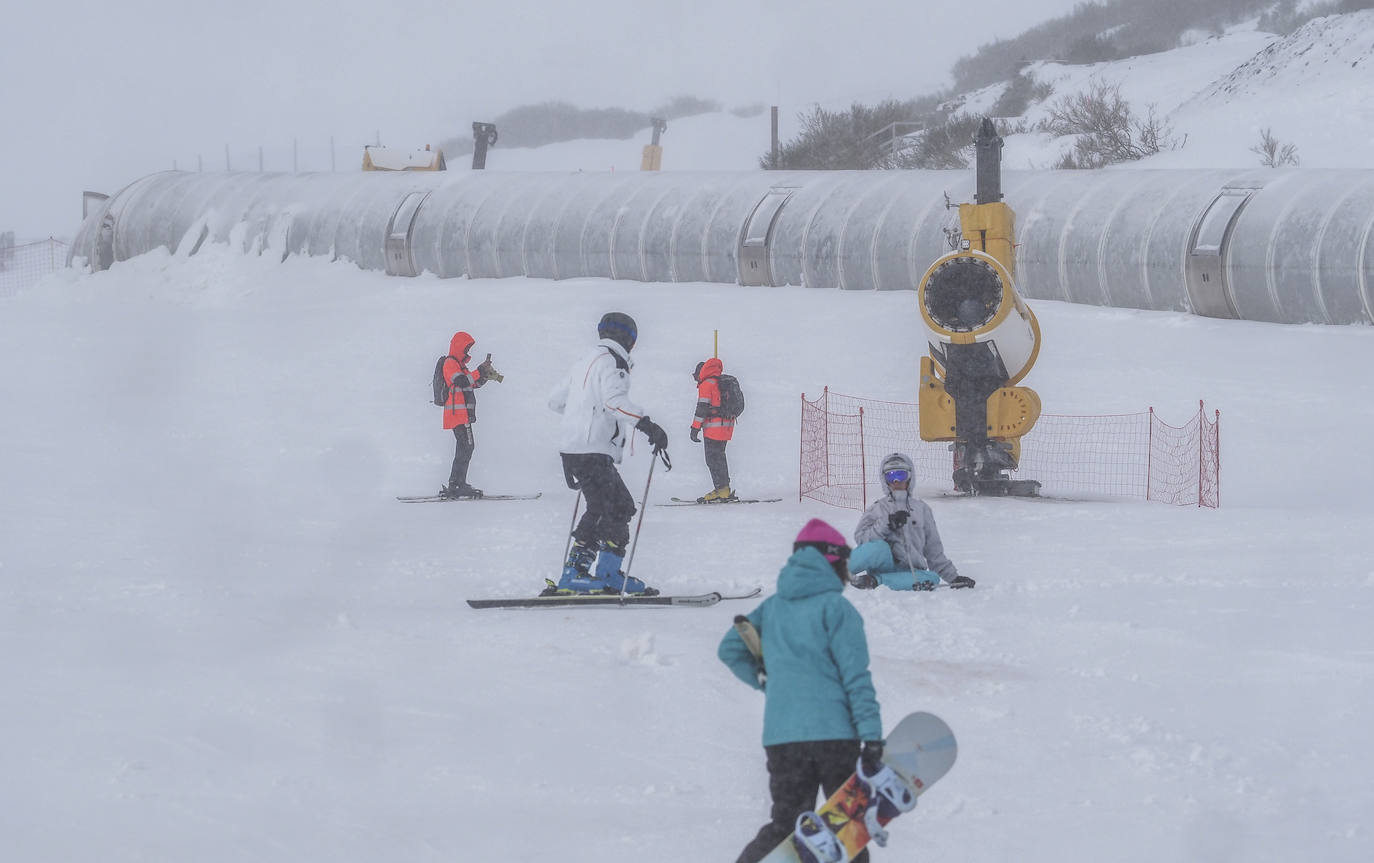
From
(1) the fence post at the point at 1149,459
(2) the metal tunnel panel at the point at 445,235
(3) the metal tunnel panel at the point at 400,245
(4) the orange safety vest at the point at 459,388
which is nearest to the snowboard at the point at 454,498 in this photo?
(4) the orange safety vest at the point at 459,388

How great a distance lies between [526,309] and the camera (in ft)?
73.3

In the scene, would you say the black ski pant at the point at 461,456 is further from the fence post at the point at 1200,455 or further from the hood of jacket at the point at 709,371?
the fence post at the point at 1200,455

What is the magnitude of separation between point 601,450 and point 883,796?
438cm

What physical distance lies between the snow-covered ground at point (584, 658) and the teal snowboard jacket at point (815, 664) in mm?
873

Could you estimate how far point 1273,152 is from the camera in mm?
36219

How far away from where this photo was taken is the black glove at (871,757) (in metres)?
3.68

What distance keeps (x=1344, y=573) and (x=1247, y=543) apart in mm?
1189

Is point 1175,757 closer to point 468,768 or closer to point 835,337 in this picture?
point 468,768

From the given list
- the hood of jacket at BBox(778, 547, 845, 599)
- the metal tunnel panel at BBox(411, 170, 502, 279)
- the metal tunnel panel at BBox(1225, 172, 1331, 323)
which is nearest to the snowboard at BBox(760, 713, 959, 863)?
the hood of jacket at BBox(778, 547, 845, 599)

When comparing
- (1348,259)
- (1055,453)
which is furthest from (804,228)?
(1348,259)

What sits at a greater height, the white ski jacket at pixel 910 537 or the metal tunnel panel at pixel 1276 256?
the metal tunnel panel at pixel 1276 256

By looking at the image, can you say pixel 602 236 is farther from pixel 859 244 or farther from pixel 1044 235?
pixel 1044 235

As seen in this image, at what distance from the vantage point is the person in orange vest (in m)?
12.9

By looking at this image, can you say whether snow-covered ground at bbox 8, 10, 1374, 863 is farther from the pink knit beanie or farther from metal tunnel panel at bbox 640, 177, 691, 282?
metal tunnel panel at bbox 640, 177, 691, 282
